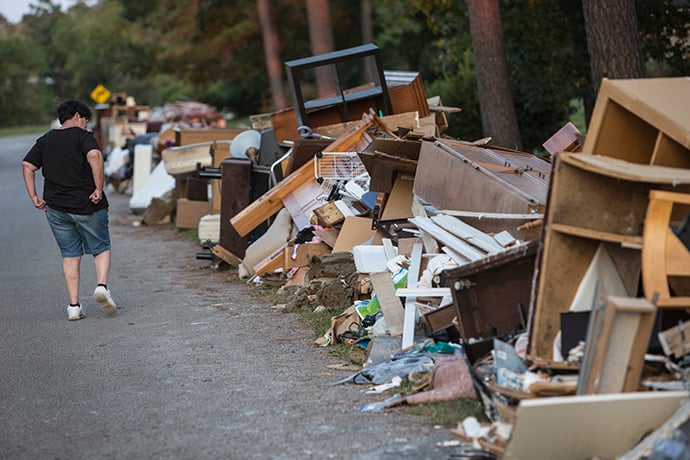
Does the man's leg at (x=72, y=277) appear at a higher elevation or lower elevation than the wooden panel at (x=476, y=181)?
lower

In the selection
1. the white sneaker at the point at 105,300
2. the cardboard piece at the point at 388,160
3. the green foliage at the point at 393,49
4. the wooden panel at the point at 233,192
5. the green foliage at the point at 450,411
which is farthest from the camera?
the green foliage at the point at 393,49

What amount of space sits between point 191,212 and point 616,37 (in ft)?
23.4

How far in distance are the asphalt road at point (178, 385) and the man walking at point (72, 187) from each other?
1.43 ft

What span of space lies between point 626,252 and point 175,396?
9.17ft

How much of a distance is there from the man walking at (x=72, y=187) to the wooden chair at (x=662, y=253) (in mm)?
5340

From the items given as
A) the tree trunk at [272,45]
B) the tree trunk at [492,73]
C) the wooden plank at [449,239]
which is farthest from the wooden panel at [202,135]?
the tree trunk at [272,45]

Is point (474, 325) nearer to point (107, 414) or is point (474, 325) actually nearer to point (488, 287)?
point (488, 287)

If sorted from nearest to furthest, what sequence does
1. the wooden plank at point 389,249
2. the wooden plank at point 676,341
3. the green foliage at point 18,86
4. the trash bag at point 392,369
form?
the wooden plank at point 676,341 < the trash bag at point 392,369 < the wooden plank at point 389,249 < the green foliage at point 18,86

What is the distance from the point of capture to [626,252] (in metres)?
5.17

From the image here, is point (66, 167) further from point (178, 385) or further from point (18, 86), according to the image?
point (18, 86)

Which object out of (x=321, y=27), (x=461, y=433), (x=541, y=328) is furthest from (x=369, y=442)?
(x=321, y=27)

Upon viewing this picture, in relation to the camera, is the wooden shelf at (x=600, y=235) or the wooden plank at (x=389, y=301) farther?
the wooden plank at (x=389, y=301)

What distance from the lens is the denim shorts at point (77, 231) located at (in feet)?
29.4

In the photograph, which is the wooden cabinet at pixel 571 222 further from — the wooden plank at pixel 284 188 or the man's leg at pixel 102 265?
the wooden plank at pixel 284 188
